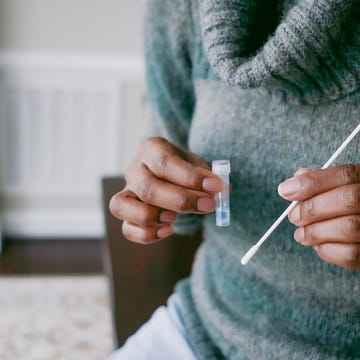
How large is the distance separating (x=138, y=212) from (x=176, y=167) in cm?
8

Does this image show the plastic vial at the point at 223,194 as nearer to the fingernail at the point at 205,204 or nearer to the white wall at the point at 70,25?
the fingernail at the point at 205,204

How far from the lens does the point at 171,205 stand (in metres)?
0.59

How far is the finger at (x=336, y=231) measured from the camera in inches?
18.0

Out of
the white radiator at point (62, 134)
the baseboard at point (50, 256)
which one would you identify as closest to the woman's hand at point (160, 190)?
the baseboard at point (50, 256)

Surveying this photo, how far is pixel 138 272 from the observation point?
0.99m

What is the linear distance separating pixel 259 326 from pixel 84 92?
71.6 inches

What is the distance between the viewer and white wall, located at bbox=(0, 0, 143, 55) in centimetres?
221

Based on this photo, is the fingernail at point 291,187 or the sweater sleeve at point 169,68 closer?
the fingernail at point 291,187

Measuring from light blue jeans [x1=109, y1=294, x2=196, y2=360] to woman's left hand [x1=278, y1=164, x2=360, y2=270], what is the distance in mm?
297

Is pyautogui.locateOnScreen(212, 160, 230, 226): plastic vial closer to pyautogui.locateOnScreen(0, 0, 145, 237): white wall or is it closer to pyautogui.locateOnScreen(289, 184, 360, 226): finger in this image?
pyautogui.locateOnScreen(289, 184, 360, 226): finger

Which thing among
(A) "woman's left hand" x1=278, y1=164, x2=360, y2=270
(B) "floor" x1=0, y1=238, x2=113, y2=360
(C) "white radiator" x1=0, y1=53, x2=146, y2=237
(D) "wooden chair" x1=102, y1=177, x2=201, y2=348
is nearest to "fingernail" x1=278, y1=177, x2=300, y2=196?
(A) "woman's left hand" x1=278, y1=164, x2=360, y2=270

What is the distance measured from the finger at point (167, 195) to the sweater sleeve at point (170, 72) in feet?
0.63

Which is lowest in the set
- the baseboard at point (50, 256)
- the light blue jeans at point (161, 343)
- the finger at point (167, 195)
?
the baseboard at point (50, 256)

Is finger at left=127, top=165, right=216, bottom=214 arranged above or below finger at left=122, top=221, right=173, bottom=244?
above
